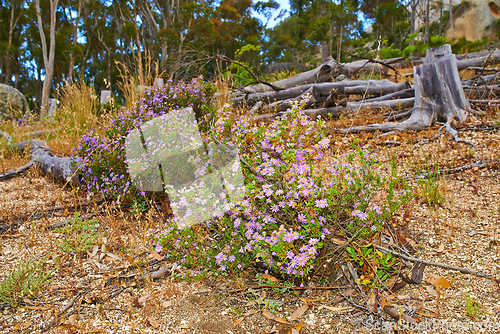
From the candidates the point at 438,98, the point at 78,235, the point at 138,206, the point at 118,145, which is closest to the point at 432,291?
the point at 138,206

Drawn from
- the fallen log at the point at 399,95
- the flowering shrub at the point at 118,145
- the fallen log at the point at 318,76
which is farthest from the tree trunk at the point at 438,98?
the flowering shrub at the point at 118,145

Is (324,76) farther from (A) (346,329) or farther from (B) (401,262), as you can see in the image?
(A) (346,329)

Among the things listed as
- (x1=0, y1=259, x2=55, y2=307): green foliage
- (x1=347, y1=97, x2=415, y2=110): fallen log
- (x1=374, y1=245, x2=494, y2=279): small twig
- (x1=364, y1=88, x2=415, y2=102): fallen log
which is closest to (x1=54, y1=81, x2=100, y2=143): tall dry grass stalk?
(x1=0, y1=259, x2=55, y2=307): green foliage

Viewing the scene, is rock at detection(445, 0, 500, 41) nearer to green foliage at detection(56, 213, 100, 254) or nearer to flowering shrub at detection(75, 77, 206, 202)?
flowering shrub at detection(75, 77, 206, 202)

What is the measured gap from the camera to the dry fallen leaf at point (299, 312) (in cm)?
175

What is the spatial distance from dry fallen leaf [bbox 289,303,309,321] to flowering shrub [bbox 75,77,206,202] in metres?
Answer: 1.74

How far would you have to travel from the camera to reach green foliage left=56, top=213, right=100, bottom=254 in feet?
8.16

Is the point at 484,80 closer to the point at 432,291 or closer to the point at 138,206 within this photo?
the point at 432,291

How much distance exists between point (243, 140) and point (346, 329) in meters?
1.30

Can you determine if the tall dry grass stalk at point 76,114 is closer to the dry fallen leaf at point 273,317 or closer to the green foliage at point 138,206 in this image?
the green foliage at point 138,206

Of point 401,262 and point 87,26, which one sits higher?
point 87,26

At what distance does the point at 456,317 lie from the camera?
1.63 meters

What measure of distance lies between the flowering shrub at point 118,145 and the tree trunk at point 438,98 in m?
2.21

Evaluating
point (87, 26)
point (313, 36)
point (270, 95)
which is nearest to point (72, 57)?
point (87, 26)
